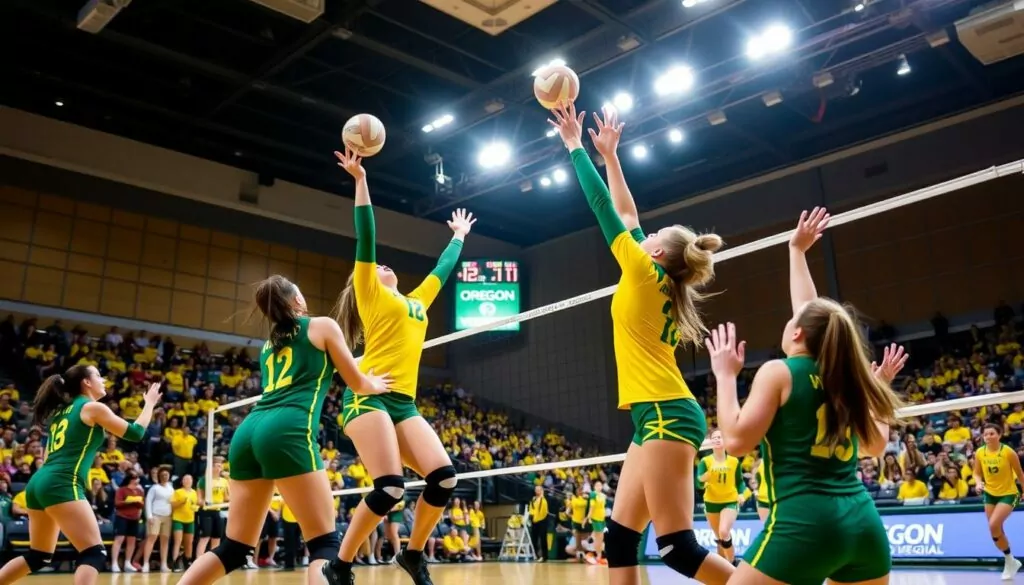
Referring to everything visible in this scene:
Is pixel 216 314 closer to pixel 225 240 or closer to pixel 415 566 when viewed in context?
pixel 225 240

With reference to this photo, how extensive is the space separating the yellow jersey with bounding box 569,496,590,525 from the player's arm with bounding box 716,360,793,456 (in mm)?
13227

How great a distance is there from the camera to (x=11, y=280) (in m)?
17.4

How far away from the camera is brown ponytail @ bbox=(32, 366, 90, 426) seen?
196 inches

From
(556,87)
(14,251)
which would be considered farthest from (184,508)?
(556,87)

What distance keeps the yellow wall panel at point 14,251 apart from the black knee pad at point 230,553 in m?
17.1

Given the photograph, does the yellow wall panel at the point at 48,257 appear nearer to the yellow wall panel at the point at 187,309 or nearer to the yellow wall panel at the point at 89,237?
the yellow wall panel at the point at 89,237

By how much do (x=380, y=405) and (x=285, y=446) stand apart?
841 millimetres

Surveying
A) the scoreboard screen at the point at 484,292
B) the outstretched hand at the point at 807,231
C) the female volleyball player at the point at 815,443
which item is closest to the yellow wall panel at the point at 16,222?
the scoreboard screen at the point at 484,292

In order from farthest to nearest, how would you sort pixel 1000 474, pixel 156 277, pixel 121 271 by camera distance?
pixel 156 277 < pixel 121 271 < pixel 1000 474

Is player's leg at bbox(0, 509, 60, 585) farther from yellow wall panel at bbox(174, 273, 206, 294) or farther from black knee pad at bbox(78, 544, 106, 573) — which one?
yellow wall panel at bbox(174, 273, 206, 294)

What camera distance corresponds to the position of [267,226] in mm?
21406

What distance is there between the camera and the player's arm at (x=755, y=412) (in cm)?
234

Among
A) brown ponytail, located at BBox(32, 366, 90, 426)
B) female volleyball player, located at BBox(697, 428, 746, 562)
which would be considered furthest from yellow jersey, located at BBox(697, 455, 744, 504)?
brown ponytail, located at BBox(32, 366, 90, 426)

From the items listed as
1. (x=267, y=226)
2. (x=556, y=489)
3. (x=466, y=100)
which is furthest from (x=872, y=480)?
(x=267, y=226)
